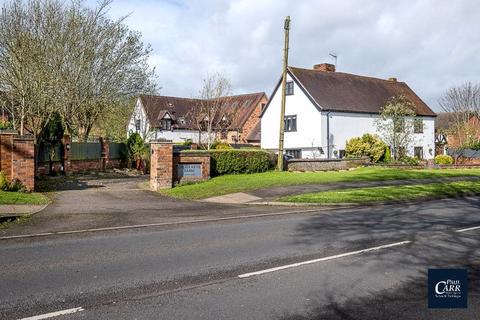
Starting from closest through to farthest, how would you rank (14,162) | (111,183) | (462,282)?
(462,282)
(14,162)
(111,183)

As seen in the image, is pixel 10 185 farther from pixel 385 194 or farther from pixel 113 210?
pixel 385 194

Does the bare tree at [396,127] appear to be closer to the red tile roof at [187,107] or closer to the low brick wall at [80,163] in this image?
the low brick wall at [80,163]

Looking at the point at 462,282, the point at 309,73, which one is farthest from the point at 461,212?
the point at 309,73

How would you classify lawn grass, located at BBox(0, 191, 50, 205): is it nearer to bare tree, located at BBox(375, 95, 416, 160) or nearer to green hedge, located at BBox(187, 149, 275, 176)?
green hedge, located at BBox(187, 149, 275, 176)

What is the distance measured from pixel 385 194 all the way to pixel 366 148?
21673 millimetres

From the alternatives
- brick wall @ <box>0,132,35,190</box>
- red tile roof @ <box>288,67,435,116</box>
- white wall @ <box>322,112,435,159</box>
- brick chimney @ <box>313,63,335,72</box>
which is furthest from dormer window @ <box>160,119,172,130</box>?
brick wall @ <box>0,132,35,190</box>

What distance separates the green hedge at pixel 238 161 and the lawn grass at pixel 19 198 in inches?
359

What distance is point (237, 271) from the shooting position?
23.9 feet

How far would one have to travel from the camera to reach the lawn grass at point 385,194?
16.5 m

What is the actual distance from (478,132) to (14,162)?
6311 centimetres

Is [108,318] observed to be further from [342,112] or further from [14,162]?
[342,112]

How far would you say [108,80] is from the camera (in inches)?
1356

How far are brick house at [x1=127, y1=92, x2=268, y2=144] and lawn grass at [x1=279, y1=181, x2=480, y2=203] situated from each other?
135 feet

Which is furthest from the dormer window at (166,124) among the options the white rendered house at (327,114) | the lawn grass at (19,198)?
the lawn grass at (19,198)
